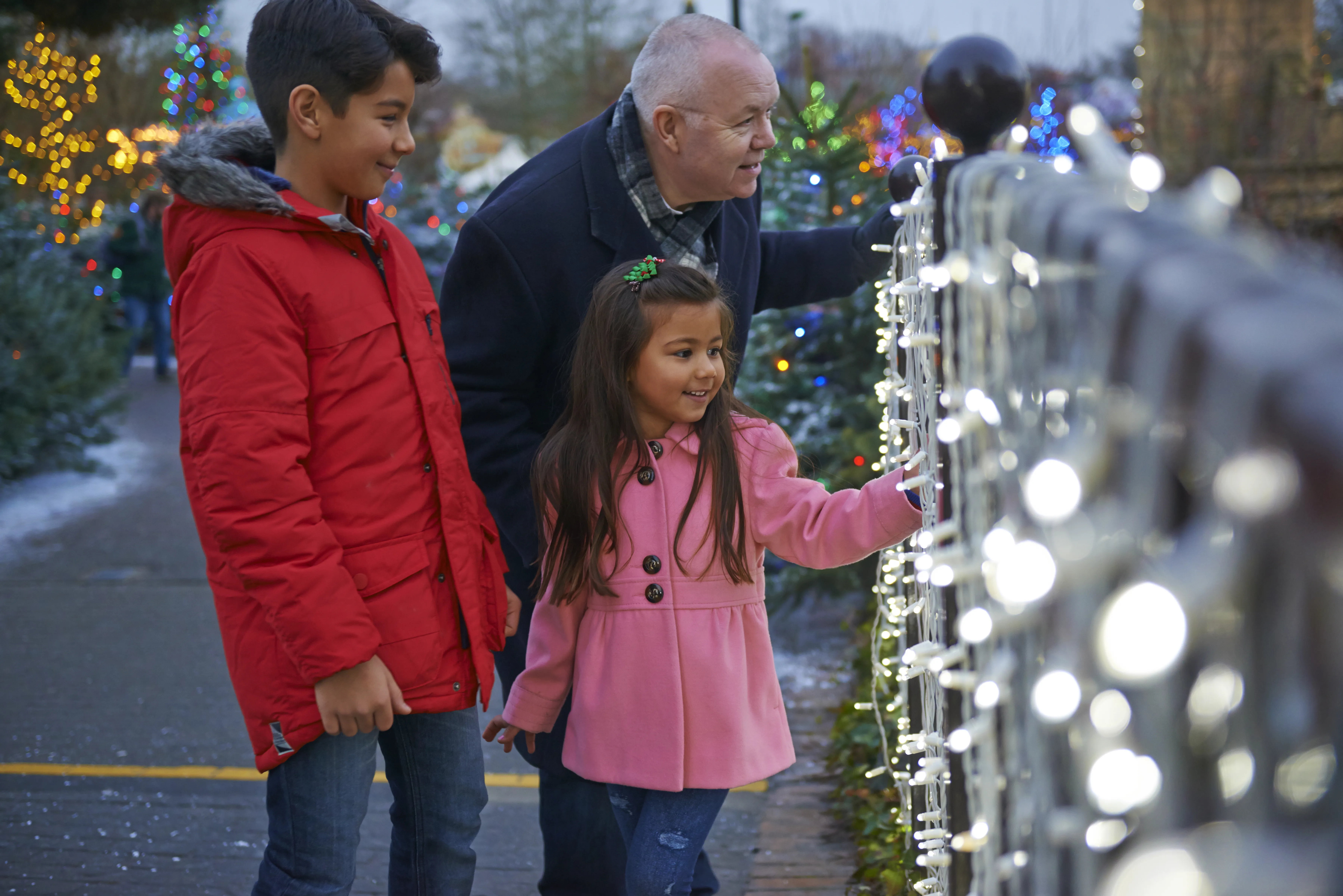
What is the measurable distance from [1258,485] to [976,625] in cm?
69

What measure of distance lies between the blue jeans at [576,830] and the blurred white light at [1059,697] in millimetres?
1942

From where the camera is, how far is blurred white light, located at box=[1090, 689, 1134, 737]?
0.64 metres

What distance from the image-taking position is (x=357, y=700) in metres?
1.88

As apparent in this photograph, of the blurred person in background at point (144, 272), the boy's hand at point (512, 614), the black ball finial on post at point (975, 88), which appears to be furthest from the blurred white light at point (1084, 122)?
the blurred person in background at point (144, 272)

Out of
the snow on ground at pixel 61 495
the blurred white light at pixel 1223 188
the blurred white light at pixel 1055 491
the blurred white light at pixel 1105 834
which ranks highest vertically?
the blurred white light at pixel 1223 188

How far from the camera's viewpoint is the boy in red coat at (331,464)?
1820 mm

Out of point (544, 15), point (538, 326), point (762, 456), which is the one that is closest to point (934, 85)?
point (762, 456)

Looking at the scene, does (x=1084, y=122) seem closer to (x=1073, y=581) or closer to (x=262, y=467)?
(x=1073, y=581)

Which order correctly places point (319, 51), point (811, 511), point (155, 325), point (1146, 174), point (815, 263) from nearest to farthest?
1. point (1146, 174)
2. point (319, 51)
3. point (811, 511)
4. point (815, 263)
5. point (155, 325)

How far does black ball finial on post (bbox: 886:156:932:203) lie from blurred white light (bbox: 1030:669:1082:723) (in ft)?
4.91

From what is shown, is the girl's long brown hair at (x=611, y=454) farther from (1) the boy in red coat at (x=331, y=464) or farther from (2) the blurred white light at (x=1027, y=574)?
(2) the blurred white light at (x=1027, y=574)

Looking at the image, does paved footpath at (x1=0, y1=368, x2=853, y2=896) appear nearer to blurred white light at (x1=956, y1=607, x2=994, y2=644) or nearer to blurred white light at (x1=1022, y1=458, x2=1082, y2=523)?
blurred white light at (x1=956, y1=607, x2=994, y2=644)

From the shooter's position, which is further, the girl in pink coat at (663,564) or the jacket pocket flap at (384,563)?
the girl in pink coat at (663,564)

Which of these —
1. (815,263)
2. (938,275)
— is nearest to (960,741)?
(938,275)
